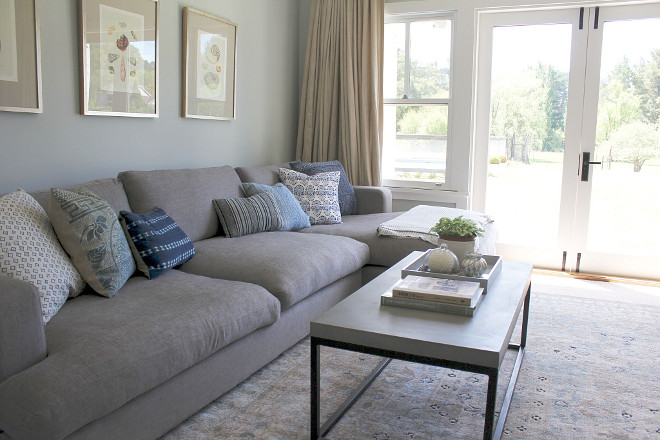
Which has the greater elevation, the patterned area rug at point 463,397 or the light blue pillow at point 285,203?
the light blue pillow at point 285,203

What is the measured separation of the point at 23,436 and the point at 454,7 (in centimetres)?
406

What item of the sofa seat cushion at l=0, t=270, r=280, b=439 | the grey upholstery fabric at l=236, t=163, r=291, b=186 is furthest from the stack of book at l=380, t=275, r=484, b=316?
the grey upholstery fabric at l=236, t=163, r=291, b=186

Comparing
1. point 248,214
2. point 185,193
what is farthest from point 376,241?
point 185,193

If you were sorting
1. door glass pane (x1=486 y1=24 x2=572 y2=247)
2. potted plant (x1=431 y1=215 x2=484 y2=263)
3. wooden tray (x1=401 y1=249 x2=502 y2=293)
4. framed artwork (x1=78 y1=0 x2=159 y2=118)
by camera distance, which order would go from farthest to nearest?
door glass pane (x1=486 y1=24 x2=572 y2=247) < framed artwork (x1=78 y1=0 x2=159 y2=118) < potted plant (x1=431 y1=215 x2=484 y2=263) < wooden tray (x1=401 y1=249 x2=502 y2=293)

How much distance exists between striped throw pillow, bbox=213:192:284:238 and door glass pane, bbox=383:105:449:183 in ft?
5.42

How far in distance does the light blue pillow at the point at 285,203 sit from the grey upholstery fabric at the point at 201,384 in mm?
742

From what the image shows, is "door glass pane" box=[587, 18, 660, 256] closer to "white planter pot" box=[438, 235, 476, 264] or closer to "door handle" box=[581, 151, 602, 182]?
"door handle" box=[581, 151, 602, 182]

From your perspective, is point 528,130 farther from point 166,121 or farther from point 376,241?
point 166,121

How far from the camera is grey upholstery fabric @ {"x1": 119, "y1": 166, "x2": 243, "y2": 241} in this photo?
278 centimetres

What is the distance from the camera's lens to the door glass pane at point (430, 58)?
4.47 metres

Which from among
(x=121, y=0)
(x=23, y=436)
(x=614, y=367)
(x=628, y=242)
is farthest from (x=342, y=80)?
(x=23, y=436)

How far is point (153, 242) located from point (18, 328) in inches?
38.0

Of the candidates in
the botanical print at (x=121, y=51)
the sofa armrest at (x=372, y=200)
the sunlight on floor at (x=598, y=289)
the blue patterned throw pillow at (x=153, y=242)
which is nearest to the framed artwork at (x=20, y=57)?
the botanical print at (x=121, y=51)

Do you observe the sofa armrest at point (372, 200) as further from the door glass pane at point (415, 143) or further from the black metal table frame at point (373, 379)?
the black metal table frame at point (373, 379)
